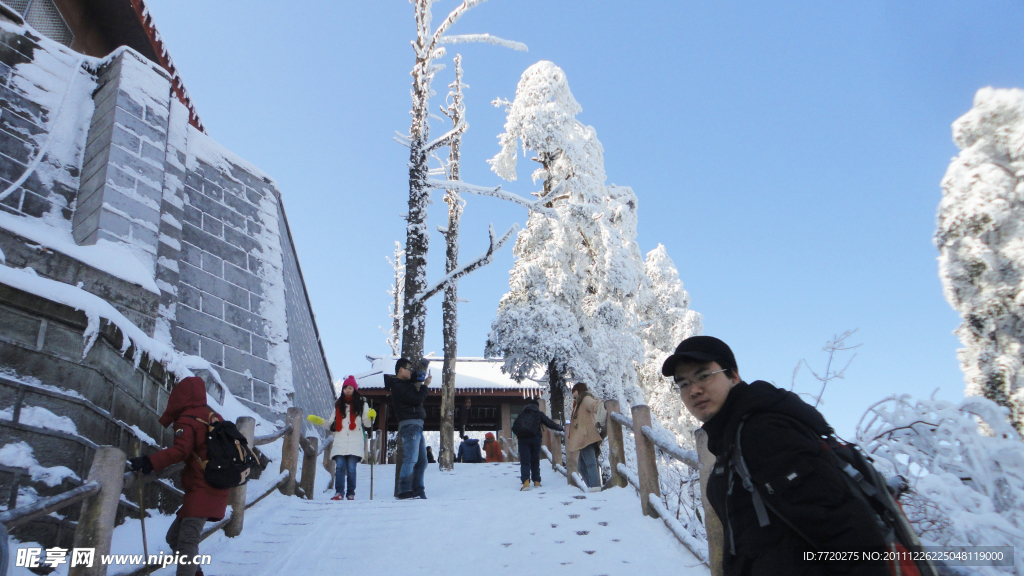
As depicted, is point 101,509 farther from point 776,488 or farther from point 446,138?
point 446,138

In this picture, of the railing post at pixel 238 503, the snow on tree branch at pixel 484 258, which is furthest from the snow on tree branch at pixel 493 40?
the railing post at pixel 238 503

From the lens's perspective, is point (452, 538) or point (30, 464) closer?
point (30, 464)

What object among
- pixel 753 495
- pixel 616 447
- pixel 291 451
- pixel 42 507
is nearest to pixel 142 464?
pixel 42 507

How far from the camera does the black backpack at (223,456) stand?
3.86 metres

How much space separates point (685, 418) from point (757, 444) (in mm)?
23021

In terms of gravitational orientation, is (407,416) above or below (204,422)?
above

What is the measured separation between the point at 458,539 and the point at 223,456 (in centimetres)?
234

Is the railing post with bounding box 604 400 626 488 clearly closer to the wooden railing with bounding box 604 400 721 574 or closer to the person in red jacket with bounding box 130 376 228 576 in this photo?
the wooden railing with bounding box 604 400 721 574

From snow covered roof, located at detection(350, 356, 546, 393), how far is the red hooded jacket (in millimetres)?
13420

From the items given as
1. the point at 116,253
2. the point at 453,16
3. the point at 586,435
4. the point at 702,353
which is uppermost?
the point at 453,16

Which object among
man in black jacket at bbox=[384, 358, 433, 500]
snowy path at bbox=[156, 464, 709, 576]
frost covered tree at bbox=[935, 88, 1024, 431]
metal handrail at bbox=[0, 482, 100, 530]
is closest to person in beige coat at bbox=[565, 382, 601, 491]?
snowy path at bbox=[156, 464, 709, 576]

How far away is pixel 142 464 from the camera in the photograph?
358 centimetres

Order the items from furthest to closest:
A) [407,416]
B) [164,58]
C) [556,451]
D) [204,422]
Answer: [556,451] → [164,58] → [407,416] → [204,422]

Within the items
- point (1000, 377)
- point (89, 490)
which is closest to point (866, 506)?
point (89, 490)
